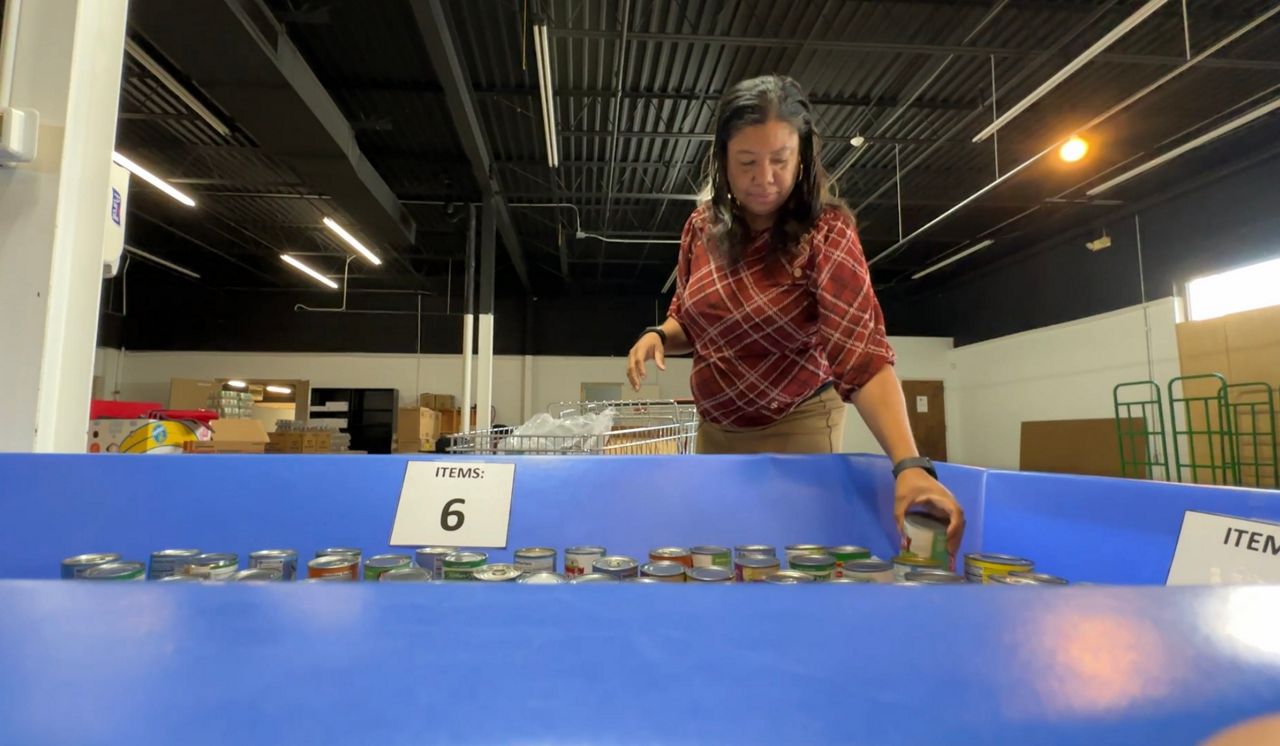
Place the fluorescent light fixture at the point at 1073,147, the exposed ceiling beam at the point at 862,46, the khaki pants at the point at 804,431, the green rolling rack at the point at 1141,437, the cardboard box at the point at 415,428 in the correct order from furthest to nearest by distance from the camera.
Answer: the cardboard box at the point at 415,428
the green rolling rack at the point at 1141,437
the fluorescent light fixture at the point at 1073,147
the exposed ceiling beam at the point at 862,46
the khaki pants at the point at 804,431

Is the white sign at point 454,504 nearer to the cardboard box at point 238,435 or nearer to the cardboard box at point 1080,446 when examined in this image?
the cardboard box at point 238,435

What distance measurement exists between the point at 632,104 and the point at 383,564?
6899 millimetres

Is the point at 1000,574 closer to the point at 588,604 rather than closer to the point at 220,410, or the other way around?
the point at 588,604

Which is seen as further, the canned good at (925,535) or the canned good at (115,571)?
the canned good at (925,535)

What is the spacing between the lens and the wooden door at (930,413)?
12992mm

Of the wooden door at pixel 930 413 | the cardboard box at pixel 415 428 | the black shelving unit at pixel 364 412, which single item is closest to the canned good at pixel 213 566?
the cardboard box at pixel 415 428

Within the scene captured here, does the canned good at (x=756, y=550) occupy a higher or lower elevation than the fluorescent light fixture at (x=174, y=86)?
lower

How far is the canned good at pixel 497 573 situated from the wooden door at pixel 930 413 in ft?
43.9

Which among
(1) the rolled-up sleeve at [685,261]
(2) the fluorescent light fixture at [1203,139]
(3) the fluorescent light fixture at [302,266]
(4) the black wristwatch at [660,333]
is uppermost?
(2) the fluorescent light fixture at [1203,139]

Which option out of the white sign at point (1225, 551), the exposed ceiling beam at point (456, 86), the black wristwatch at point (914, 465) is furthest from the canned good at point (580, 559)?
the exposed ceiling beam at point (456, 86)

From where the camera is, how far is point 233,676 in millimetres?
299

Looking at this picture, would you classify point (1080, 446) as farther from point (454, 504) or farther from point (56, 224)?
point (56, 224)

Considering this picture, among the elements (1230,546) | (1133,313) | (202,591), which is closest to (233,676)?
(202,591)

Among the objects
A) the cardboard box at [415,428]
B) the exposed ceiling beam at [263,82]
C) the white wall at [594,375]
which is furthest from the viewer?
the cardboard box at [415,428]
